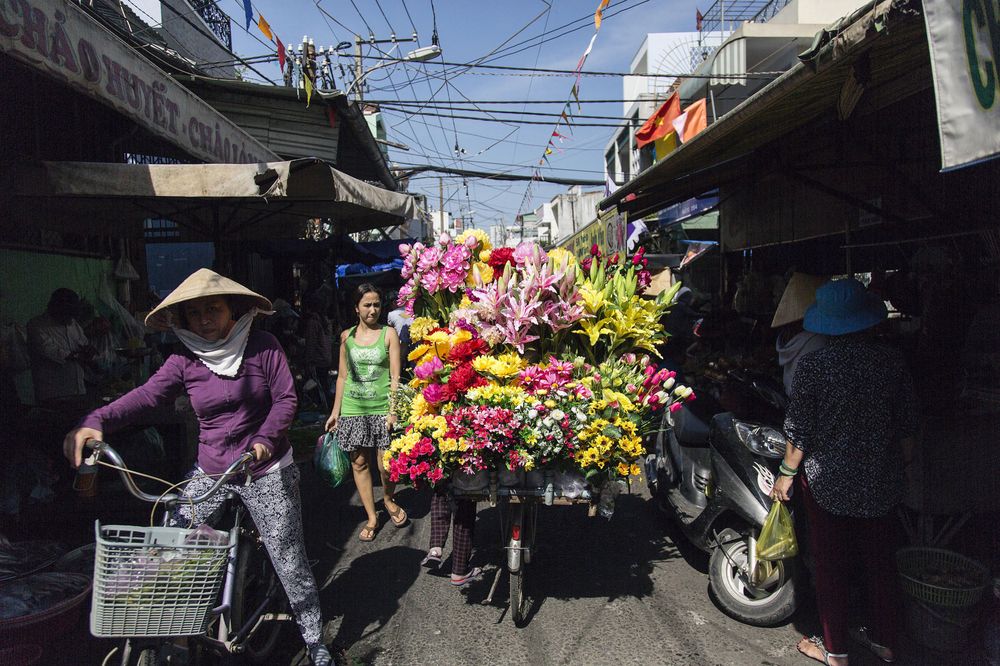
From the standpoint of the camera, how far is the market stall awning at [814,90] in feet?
7.72

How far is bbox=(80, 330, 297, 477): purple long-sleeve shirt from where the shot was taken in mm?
2891

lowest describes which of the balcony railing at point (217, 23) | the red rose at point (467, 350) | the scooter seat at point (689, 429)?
the scooter seat at point (689, 429)

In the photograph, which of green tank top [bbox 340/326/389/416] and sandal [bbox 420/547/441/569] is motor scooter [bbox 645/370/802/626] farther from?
green tank top [bbox 340/326/389/416]

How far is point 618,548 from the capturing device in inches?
183

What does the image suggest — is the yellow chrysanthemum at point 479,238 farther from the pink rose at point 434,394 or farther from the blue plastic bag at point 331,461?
the blue plastic bag at point 331,461

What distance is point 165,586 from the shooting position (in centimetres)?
223

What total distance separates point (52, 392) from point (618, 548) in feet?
15.3

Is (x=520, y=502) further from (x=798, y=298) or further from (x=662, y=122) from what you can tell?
(x=662, y=122)

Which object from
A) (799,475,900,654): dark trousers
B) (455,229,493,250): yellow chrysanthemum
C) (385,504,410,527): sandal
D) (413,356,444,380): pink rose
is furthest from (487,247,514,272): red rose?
(385,504,410,527): sandal

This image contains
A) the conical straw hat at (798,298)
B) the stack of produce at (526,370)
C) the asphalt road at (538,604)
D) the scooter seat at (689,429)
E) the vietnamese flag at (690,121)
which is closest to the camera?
the stack of produce at (526,370)

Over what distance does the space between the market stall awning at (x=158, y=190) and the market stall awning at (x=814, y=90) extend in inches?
110

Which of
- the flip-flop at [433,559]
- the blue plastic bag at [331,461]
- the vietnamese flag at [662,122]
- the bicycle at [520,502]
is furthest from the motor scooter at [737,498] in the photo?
the vietnamese flag at [662,122]

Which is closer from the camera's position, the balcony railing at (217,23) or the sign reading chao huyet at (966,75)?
the sign reading chao huyet at (966,75)

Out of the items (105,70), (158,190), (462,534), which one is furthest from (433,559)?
(105,70)
